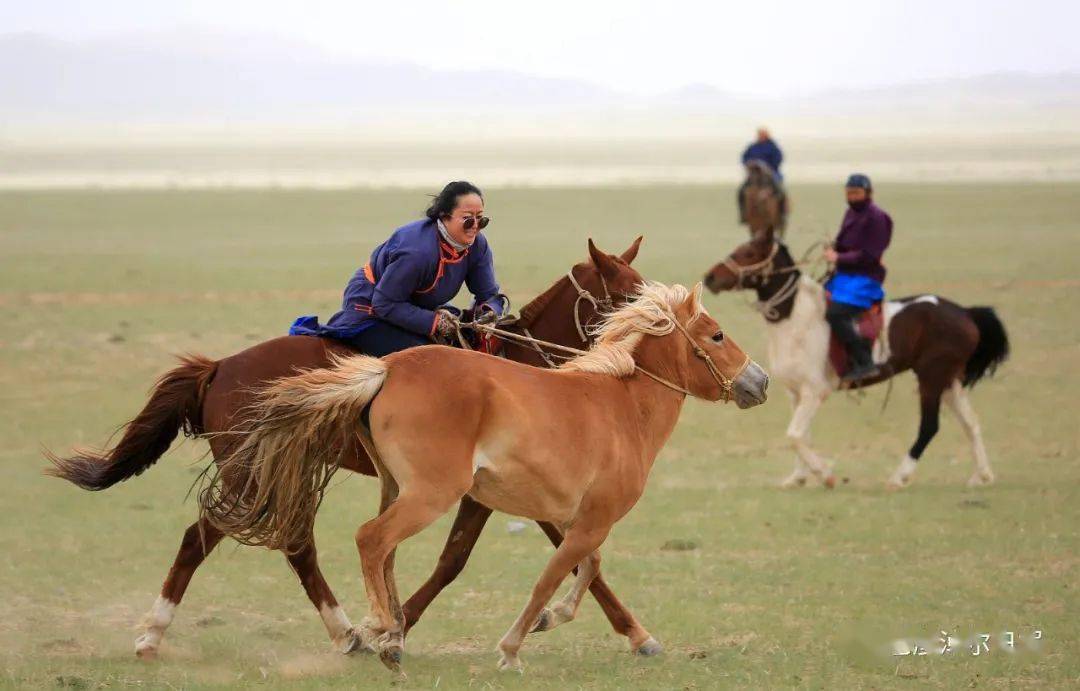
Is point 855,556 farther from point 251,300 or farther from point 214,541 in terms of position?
point 251,300

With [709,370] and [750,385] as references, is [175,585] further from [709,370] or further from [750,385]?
[750,385]

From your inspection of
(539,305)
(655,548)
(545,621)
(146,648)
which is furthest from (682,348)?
(655,548)

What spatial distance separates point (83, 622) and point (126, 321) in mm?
12746

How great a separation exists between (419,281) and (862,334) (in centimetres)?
619

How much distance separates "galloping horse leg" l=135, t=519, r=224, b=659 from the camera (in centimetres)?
703

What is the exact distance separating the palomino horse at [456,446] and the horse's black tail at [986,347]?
6414 mm

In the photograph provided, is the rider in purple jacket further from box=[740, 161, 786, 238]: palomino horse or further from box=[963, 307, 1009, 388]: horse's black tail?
box=[740, 161, 786, 238]: palomino horse

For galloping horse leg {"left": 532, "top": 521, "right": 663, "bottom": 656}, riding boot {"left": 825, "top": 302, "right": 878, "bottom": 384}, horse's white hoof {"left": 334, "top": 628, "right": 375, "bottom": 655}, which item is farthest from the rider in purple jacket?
horse's white hoof {"left": 334, "top": 628, "right": 375, "bottom": 655}

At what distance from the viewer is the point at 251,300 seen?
2241cm

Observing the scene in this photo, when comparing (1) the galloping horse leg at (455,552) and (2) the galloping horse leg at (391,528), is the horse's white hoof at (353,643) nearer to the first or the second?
(1) the galloping horse leg at (455,552)

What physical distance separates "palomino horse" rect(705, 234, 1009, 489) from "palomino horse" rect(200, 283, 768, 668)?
5.81 m

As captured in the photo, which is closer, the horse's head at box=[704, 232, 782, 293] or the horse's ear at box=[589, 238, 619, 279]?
the horse's ear at box=[589, 238, 619, 279]

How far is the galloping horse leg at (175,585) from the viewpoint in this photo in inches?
277

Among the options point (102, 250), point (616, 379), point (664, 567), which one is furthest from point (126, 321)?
point (616, 379)
